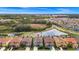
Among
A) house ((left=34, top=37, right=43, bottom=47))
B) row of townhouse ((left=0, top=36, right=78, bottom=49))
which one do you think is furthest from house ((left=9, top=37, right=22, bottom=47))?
house ((left=34, top=37, right=43, bottom=47))

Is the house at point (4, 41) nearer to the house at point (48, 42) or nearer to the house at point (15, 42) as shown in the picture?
the house at point (15, 42)

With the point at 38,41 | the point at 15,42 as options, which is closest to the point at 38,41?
the point at 38,41

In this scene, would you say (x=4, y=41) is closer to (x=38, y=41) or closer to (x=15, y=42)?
(x=15, y=42)

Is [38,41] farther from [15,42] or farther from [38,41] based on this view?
[15,42]

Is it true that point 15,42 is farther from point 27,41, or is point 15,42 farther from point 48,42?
point 48,42

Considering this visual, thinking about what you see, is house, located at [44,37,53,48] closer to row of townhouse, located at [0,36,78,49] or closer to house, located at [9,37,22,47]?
row of townhouse, located at [0,36,78,49]

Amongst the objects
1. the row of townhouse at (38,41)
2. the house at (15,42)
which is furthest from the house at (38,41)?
the house at (15,42)

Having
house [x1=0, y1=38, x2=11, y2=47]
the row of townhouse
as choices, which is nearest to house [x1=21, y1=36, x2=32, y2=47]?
the row of townhouse

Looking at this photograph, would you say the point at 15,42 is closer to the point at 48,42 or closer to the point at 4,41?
the point at 4,41

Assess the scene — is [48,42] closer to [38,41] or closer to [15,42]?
[38,41]

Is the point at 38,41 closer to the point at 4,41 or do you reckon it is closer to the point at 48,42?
the point at 48,42

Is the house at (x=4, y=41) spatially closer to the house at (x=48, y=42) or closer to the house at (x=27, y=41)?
the house at (x=27, y=41)

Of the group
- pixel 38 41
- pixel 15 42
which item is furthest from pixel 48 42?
pixel 15 42
